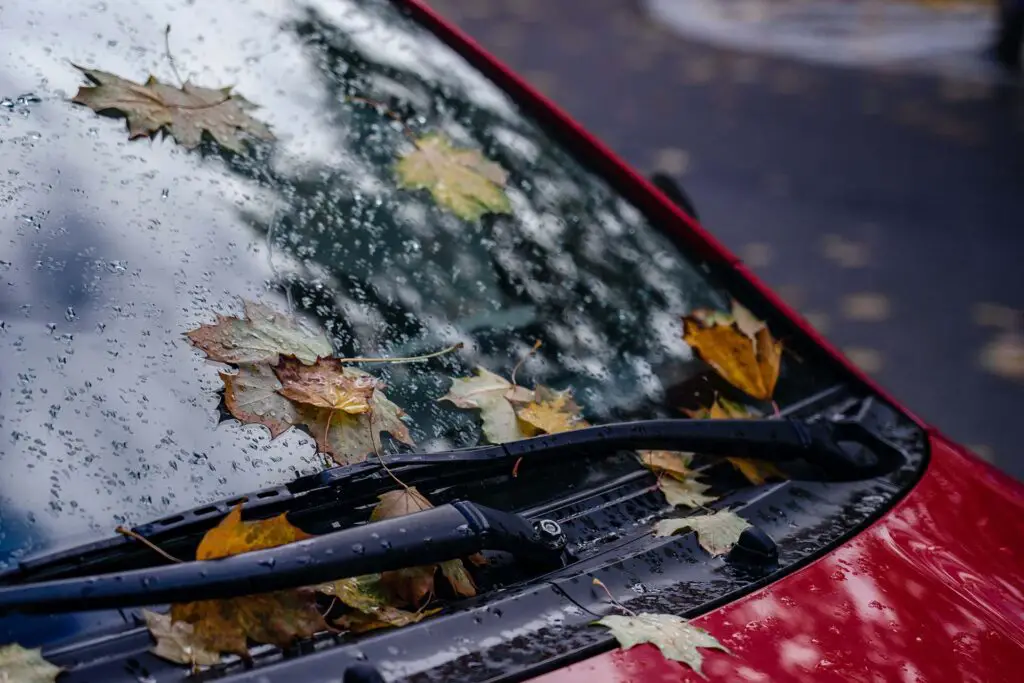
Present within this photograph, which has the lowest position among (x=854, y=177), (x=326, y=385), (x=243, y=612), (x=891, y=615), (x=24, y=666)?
(x=24, y=666)

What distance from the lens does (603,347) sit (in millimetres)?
1843

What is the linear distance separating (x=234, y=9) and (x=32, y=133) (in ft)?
1.69

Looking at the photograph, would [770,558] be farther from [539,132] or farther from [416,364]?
[539,132]

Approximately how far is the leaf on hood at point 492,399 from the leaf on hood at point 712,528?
24 cm

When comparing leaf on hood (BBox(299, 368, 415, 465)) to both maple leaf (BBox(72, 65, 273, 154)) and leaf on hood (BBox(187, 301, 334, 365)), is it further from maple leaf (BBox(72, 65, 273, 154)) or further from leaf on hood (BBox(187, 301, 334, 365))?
maple leaf (BBox(72, 65, 273, 154))

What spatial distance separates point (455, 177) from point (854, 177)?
4.60m

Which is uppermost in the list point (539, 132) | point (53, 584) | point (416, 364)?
point (539, 132)

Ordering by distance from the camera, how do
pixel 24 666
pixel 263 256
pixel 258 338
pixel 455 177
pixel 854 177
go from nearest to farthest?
pixel 24 666
pixel 258 338
pixel 263 256
pixel 455 177
pixel 854 177

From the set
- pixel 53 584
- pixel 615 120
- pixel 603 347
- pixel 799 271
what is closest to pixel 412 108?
pixel 603 347

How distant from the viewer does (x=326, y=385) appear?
1.50 meters

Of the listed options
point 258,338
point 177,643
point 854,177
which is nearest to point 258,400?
point 258,338

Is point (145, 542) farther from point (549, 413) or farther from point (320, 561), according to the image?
point (549, 413)

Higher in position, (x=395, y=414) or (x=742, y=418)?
(x=742, y=418)

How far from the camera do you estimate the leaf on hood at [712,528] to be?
1498mm
